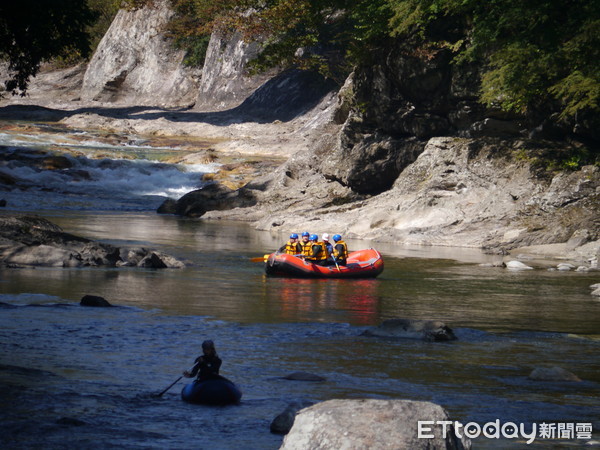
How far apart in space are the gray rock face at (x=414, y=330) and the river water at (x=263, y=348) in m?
0.23

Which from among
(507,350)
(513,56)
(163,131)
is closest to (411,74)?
(513,56)

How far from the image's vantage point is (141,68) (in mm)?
80438

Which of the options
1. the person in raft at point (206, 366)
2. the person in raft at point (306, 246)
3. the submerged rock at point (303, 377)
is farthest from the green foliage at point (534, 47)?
the person in raft at point (206, 366)

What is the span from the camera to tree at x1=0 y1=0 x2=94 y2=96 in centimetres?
1558

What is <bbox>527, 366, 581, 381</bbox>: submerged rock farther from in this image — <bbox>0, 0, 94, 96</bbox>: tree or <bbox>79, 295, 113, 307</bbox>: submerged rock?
<bbox>0, 0, 94, 96</bbox>: tree

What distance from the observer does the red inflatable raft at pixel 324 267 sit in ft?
64.2

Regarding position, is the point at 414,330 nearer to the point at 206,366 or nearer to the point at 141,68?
the point at 206,366

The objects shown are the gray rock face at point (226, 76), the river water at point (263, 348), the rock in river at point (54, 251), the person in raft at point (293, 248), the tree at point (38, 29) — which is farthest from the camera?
the gray rock face at point (226, 76)

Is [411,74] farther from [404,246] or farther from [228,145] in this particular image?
[228,145]

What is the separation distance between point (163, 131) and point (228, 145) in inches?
364

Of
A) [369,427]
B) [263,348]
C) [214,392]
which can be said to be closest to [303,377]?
[214,392]

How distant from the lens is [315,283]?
19.2 metres

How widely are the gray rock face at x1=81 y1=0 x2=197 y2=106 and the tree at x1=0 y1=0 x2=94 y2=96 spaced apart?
59.0 metres

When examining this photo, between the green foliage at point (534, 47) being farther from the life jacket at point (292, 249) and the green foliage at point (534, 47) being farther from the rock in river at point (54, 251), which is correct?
the rock in river at point (54, 251)
